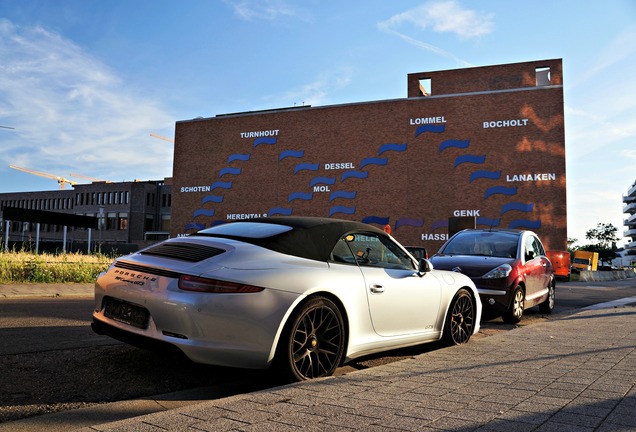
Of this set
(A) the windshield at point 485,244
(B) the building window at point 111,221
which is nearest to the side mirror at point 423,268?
(A) the windshield at point 485,244

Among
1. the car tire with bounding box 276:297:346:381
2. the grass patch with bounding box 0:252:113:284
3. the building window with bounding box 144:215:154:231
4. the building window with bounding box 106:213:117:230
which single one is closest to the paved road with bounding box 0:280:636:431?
the car tire with bounding box 276:297:346:381

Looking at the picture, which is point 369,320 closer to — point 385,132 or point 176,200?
point 385,132

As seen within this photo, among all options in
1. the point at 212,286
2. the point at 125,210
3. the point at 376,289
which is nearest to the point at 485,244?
the point at 376,289

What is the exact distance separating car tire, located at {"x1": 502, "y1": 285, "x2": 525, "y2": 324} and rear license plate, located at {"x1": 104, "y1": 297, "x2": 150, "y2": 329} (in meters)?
6.53

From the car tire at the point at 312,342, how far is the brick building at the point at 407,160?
165 ft

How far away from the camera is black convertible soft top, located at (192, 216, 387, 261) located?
474 centimetres

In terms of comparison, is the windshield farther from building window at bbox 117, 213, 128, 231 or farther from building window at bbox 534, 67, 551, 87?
building window at bbox 117, 213, 128, 231

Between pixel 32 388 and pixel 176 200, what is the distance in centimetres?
6860

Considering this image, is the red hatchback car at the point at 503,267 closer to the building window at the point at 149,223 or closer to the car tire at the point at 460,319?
the car tire at the point at 460,319

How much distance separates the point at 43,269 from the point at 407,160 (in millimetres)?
46712

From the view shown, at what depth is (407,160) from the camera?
5772 cm

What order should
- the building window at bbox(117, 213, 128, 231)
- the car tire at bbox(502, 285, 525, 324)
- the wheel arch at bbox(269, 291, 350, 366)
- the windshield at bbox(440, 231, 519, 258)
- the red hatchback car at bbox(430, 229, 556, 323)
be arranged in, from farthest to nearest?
the building window at bbox(117, 213, 128, 231) → the windshield at bbox(440, 231, 519, 258) → the car tire at bbox(502, 285, 525, 324) → the red hatchback car at bbox(430, 229, 556, 323) → the wheel arch at bbox(269, 291, 350, 366)

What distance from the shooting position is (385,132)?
59.3 metres

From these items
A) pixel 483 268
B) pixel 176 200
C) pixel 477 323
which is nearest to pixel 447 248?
pixel 483 268
